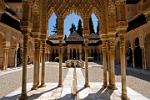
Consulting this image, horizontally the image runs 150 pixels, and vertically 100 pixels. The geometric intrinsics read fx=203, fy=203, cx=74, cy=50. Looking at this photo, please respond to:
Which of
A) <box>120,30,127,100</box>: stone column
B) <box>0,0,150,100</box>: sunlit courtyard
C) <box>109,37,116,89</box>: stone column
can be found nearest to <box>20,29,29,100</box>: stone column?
<box>0,0,150,100</box>: sunlit courtyard

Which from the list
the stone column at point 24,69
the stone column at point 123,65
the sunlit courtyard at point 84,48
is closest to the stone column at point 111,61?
the sunlit courtyard at point 84,48

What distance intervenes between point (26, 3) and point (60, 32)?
308 cm

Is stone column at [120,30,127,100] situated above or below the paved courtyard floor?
above

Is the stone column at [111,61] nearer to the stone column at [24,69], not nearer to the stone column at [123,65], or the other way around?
the stone column at [123,65]

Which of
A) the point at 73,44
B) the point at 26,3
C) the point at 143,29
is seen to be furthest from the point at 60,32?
the point at 73,44

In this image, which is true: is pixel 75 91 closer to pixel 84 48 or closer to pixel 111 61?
pixel 111 61

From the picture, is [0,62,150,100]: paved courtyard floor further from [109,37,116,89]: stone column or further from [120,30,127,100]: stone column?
[109,37,116,89]: stone column

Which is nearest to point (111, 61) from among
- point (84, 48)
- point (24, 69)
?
point (84, 48)

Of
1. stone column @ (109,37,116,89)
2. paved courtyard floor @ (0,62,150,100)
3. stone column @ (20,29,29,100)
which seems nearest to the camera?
stone column @ (20,29,29,100)

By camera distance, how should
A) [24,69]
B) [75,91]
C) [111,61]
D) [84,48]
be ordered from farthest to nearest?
1. [84,48]
2. [111,61]
3. [75,91]
4. [24,69]

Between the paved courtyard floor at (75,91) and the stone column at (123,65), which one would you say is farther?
the paved courtyard floor at (75,91)

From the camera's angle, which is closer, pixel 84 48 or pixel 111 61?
pixel 111 61

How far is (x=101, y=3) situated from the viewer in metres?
9.27

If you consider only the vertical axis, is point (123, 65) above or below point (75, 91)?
above
